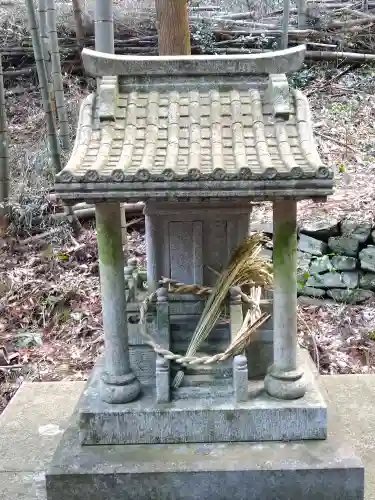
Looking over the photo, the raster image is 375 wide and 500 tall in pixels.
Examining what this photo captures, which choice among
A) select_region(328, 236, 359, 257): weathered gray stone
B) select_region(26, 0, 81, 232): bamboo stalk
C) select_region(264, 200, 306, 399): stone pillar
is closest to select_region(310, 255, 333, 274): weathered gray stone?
select_region(328, 236, 359, 257): weathered gray stone

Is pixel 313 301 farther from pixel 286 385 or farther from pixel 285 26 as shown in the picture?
pixel 285 26

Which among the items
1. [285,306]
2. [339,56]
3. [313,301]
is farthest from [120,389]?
[339,56]

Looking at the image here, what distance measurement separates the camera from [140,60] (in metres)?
3.43

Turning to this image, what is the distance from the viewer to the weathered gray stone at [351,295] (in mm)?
6801

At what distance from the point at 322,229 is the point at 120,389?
442 centimetres

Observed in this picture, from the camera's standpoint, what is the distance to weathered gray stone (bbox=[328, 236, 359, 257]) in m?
7.04

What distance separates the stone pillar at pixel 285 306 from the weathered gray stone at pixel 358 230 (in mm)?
3966

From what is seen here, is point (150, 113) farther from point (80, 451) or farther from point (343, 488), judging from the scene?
point (343, 488)

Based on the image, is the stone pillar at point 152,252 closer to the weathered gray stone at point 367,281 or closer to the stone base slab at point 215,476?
the stone base slab at point 215,476

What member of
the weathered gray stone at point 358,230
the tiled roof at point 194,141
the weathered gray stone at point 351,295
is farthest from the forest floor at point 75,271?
the tiled roof at point 194,141

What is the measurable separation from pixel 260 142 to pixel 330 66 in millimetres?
8869

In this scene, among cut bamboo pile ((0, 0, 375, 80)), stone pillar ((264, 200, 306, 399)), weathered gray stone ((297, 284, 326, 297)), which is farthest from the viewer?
cut bamboo pile ((0, 0, 375, 80))

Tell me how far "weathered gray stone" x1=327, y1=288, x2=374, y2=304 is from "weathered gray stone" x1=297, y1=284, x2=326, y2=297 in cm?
10

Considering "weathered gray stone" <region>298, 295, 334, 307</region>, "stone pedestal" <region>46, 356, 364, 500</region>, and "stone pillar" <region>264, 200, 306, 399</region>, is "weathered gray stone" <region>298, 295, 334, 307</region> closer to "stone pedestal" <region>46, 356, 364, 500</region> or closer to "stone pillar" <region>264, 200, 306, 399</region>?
"stone pillar" <region>264, 200, 306, 399</region>
